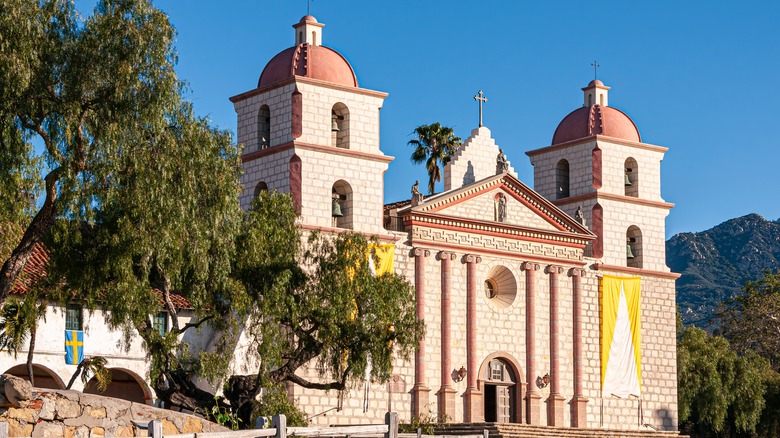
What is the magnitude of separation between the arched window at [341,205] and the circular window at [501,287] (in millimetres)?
6302

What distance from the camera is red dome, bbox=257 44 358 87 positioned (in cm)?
4822

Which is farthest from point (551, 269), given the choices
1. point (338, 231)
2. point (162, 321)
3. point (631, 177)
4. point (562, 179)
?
point (162, 321)

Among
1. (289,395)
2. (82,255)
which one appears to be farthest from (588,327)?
(82,255)

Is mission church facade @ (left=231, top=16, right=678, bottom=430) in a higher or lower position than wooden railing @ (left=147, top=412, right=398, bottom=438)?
higher

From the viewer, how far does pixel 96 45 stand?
3069 centimetres

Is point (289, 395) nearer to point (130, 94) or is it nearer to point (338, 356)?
point (338, 356)

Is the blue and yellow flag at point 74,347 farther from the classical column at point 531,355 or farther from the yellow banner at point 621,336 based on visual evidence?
the yellow banner at point 621,336

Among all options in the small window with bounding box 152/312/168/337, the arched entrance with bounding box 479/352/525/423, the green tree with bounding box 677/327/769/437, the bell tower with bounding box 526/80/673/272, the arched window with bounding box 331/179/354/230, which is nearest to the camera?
the small window with bounding box 152/312/168/337

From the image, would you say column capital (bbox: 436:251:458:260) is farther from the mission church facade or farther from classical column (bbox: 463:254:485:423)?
classical column (bbox: 463:254:485:423)

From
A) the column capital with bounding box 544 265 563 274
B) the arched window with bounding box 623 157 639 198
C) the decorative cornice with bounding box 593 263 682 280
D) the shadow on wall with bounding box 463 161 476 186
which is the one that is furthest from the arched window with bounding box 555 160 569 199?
the shadow on wall with bounding box 463 161 476 186

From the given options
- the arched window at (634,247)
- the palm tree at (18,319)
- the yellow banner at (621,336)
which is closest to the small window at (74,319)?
the palm tree at (18,319)

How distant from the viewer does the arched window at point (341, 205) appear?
48.5 metres

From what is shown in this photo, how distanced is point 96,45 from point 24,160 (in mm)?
2935

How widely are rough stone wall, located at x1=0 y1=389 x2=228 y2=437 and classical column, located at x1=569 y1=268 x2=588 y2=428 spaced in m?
27.1
